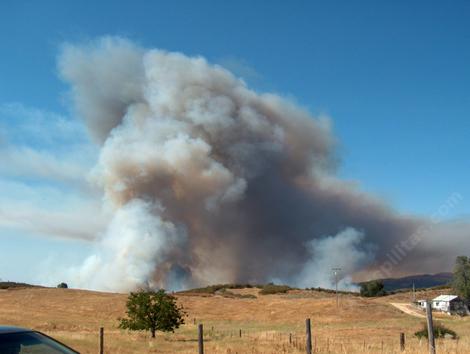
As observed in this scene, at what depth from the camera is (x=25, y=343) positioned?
659 cm

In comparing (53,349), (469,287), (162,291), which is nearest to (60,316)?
(162,291)

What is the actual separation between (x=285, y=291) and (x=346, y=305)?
141ft

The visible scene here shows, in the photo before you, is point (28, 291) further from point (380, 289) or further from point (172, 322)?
point (380, 289)

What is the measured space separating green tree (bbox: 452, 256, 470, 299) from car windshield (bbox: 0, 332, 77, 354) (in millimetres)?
108299

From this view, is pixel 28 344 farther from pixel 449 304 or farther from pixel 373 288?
pixel 373 288

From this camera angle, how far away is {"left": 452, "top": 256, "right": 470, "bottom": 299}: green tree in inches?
4045

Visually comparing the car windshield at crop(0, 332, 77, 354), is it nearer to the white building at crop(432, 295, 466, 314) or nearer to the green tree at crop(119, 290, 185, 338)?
the green tree at crop(119, 290, 185, 338)

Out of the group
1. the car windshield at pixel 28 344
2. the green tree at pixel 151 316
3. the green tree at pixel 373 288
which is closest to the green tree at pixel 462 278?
the green tree at pixel 373 288

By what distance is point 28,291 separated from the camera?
101 metres

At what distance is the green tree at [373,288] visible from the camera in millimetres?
142250

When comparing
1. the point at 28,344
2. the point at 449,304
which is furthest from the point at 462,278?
the point at 28,344

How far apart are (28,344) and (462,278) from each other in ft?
363

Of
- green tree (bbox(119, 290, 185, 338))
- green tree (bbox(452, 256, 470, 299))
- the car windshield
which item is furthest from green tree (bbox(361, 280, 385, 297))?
the car windshield

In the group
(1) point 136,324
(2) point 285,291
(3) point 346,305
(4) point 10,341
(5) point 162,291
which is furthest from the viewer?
(2) point 285,291
